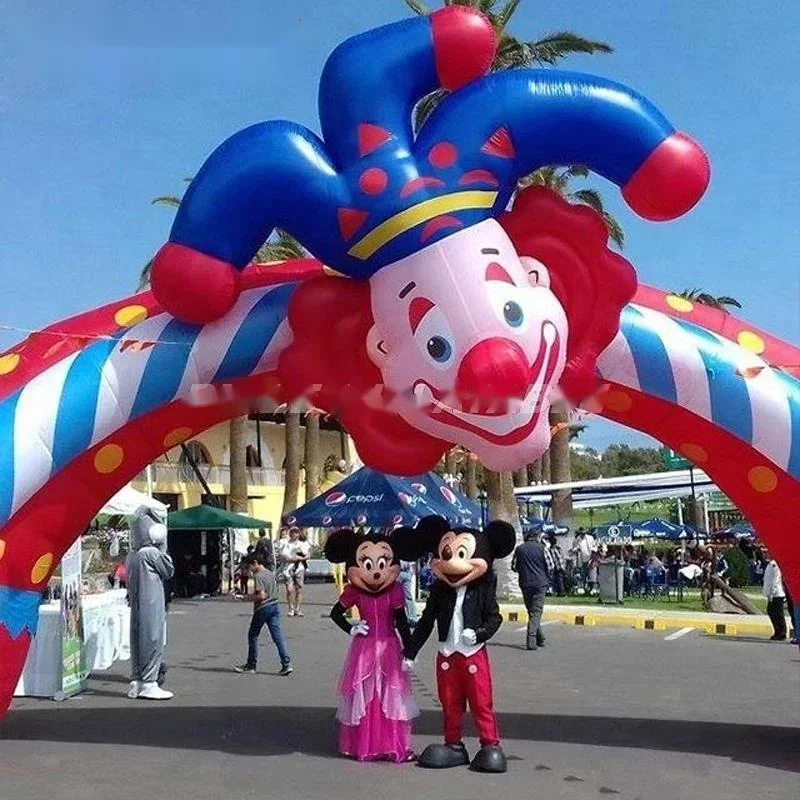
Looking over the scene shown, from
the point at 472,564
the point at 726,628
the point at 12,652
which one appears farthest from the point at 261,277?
the point at 726,628

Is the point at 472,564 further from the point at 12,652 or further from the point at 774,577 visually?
the point at 774,577

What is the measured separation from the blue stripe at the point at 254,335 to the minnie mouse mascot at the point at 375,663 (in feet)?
5.11

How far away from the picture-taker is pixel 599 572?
816 inches

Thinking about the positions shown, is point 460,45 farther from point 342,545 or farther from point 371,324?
point 342,545

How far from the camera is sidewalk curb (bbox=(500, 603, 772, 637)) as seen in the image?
15375 millimetres

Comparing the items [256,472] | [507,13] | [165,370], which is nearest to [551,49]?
[507,13]

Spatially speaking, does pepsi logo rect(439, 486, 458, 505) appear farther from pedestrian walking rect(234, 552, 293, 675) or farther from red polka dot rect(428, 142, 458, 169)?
red polka dot rect(428, 142, 458, 169)

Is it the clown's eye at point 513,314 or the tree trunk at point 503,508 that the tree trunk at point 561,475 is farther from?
the clown's eye at point 513,314

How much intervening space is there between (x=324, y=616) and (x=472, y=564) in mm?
12270

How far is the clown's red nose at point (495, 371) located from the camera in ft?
19.6

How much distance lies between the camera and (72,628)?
1013 cm

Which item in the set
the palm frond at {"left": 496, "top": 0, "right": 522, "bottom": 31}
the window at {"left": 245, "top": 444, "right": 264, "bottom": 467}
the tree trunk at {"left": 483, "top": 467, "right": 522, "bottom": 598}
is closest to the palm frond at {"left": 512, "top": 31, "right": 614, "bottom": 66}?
the palm frond at {"left": 496, "top": 0, "right": 522, "bottom": 31}

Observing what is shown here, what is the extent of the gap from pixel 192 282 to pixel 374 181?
1.29 meters

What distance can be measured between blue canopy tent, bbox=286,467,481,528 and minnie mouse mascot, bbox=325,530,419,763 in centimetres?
960
